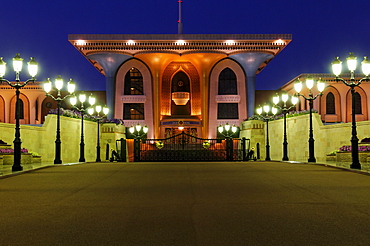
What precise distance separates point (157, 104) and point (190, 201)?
154 ft

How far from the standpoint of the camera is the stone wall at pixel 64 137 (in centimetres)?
2306

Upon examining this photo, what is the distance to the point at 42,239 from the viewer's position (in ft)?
14.8

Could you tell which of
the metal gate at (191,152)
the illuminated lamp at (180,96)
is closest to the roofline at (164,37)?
the illuminated lamp at (180,96)

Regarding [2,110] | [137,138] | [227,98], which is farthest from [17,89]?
[2,110]

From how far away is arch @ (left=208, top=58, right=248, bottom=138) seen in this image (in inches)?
2057

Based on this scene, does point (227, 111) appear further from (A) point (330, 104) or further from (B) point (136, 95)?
(A) point (330, 104)

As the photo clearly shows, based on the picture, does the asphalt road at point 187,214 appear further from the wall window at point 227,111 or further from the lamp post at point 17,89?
the wall window at point 227,111

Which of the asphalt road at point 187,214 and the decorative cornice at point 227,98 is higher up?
the decorative cornice at point 227,98

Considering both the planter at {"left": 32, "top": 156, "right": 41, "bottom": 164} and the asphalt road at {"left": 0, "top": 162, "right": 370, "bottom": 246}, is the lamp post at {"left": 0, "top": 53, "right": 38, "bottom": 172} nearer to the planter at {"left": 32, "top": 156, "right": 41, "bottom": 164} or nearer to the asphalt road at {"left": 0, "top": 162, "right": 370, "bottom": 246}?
the asphalt road at {"left": 0, "top": 162, "right": 370, "bottom": 246}

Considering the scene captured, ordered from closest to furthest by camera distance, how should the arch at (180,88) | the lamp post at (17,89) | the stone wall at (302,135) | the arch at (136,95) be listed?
the lamp post at (17,89) → the stone wall at (302,135) → the arch at (136,95) → the arch at (180,88)

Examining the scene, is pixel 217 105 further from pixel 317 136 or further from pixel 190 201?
pixel 190 201

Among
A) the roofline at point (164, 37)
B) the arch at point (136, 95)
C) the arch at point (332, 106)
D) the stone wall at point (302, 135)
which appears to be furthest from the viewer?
the arch at point (332, 106)

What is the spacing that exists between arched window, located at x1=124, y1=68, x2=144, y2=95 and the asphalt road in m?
43.9

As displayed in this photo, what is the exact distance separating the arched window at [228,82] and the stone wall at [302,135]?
43.1 feet
